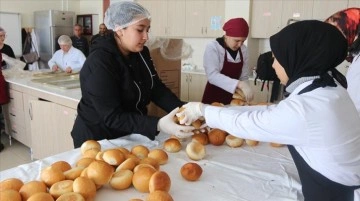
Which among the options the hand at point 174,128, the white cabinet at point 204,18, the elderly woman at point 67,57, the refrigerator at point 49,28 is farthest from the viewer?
the refrigerator at point 49,28

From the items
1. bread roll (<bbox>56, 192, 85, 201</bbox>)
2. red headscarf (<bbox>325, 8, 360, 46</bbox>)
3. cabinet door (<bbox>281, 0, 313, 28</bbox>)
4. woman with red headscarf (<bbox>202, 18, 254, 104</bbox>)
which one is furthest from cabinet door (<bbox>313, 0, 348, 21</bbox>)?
bread roll (<bbox>56, 192, 85, 201</bbox>)

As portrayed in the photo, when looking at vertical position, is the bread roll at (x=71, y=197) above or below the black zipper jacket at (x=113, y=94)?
below

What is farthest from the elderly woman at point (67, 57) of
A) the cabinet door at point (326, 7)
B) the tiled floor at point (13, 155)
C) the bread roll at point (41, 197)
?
the bread roll at point (41, 197)

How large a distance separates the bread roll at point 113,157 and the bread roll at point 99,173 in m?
0.08

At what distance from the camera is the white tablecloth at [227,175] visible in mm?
893

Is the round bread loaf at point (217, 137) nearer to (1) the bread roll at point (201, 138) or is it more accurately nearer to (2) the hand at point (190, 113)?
(1) the bread roll at point (201, 138)

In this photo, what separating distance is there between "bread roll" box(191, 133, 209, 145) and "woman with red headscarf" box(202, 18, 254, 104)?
81 centimetres

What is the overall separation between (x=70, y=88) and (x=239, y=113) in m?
2.09

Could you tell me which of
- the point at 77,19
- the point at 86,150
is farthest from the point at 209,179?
the point at 77,19

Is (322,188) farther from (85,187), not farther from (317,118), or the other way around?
(85,187)

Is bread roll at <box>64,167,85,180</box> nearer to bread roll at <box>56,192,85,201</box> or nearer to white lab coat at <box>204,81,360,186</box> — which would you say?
bread roll at <box>56,192,85,201</box>

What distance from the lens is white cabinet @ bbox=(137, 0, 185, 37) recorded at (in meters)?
4.90

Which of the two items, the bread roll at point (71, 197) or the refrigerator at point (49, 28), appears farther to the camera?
the refrigerator at point (49, 28)

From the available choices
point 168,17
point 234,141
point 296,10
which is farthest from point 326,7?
point 234,141
